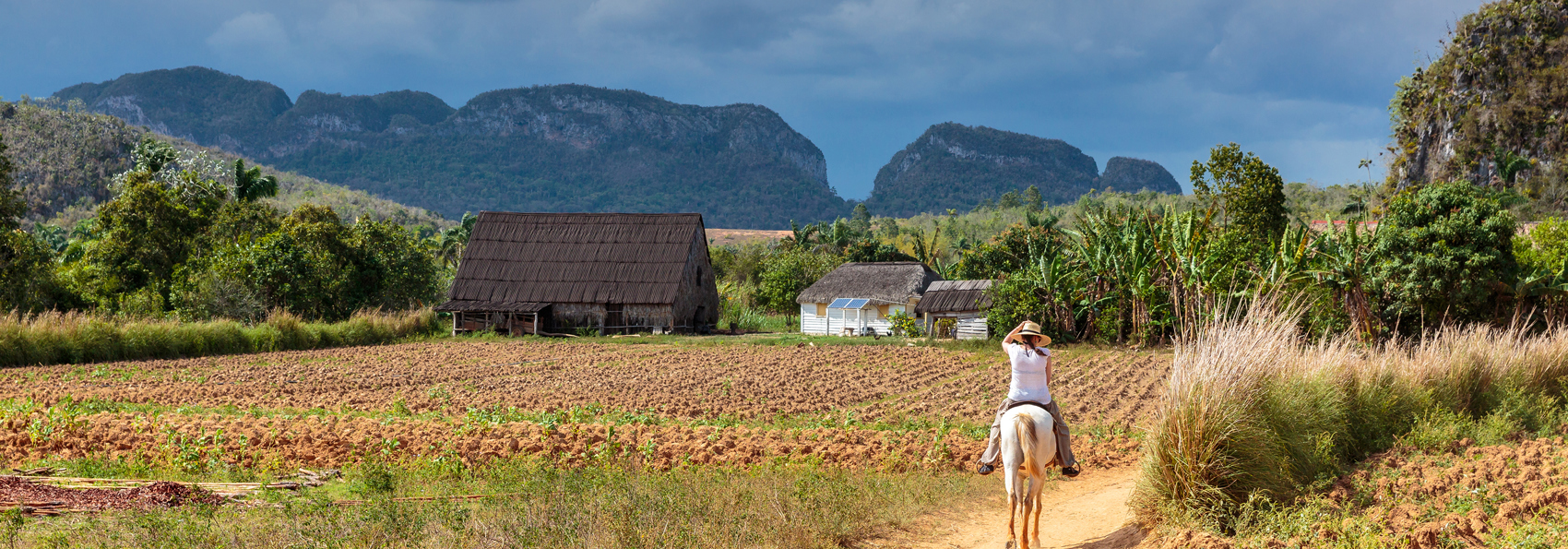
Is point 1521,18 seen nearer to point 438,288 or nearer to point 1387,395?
point 1387,395

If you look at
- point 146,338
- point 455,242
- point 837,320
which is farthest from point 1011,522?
point 455,242

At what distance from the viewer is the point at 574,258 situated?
102ft

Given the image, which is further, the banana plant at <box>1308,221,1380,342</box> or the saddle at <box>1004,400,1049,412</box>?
the banana plant at <box>1308,221,1380,342</box>

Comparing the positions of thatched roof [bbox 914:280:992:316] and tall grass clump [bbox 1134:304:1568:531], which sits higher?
thatched roof [bbox 914:280:992:316]

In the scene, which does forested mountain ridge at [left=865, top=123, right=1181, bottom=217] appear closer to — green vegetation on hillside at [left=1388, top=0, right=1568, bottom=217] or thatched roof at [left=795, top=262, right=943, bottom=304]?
green vegetation on hillside at [left=1388, top=0, right=1568, bottom=217]

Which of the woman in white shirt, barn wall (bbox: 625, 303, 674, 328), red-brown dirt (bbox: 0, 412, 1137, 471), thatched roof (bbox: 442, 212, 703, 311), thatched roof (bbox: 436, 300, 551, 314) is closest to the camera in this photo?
the woman in white shirt


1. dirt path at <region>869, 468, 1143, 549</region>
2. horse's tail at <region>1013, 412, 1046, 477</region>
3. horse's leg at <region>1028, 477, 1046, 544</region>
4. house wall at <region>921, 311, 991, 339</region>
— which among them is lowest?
dirt path at <region>869, 468, 1143, 549</region>

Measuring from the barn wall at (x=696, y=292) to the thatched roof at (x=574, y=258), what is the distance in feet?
1.56

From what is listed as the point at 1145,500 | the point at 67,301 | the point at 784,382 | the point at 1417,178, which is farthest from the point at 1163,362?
the point at 1417,178

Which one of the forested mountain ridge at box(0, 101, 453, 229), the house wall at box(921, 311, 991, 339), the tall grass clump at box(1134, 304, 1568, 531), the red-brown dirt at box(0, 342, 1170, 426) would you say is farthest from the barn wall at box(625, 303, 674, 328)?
the forested mountain ridge at box(0, 101, 453, 229)

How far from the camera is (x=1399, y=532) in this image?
216 inches

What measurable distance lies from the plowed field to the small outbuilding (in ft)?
14.4

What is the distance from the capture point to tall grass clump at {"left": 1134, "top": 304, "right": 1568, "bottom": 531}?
6016mm

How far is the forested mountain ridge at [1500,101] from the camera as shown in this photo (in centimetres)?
3681
